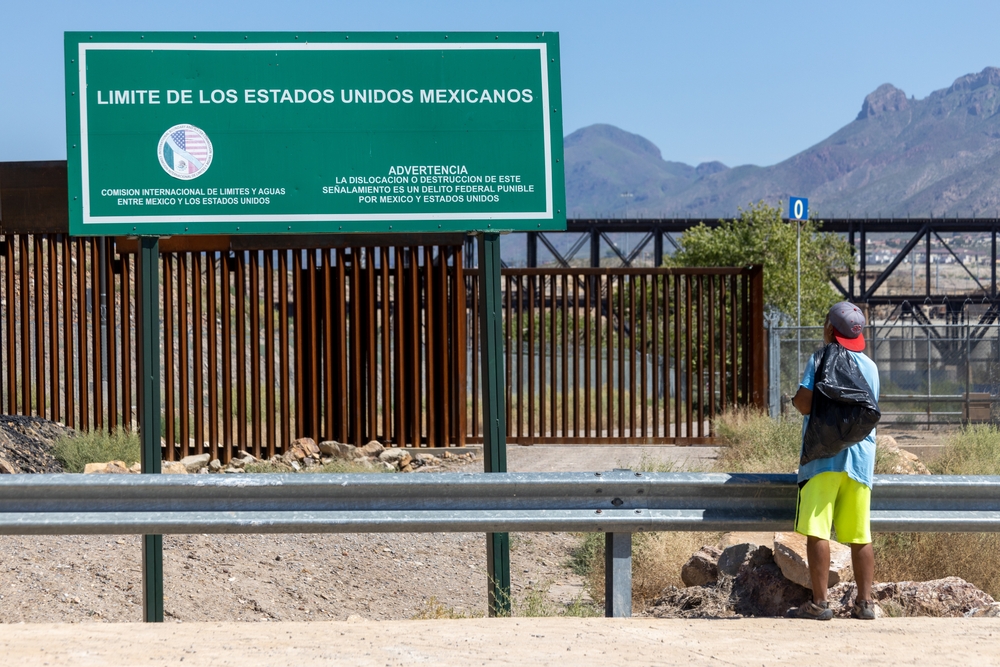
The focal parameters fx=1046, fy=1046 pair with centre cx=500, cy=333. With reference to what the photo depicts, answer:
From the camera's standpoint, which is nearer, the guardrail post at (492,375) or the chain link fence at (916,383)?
the guardrail post at (492,375)

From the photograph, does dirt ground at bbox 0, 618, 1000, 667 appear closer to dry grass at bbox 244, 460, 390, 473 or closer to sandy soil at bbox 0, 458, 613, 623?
sandy soil at bbox 0, 458, 613, 623

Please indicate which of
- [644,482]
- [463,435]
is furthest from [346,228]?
[463,435]

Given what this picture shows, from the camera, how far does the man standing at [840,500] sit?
521cm

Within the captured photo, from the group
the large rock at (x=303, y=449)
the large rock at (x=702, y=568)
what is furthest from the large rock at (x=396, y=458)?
the large rock at (x=702, y=568)

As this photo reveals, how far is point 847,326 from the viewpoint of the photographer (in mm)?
5344

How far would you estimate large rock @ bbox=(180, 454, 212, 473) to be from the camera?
11.5m

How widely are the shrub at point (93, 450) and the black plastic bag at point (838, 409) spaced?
7673 mm

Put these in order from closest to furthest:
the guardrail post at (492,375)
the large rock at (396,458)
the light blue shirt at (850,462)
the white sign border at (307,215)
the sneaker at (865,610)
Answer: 1. the light blue shirt at (850,462)
2. the sneaker at (865,610)
3. the white sign border at (307,215)
4. the guardrail post at (492,375)
5. the large rock at (396,458)

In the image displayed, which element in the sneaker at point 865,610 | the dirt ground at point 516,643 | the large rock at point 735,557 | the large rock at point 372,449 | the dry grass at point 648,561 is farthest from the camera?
the large rock at point 372,449

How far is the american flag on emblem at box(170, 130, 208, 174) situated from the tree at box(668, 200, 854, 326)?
1084 inches

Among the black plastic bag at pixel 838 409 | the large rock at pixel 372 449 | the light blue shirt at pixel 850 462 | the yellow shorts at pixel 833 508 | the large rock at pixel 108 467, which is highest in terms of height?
the black plastic bag at pixel 838 409

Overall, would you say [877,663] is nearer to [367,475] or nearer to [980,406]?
A: [367,475]

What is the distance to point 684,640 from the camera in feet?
16.2

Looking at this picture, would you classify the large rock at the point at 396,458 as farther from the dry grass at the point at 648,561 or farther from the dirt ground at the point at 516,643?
the dirt ground at the point at 516,643
